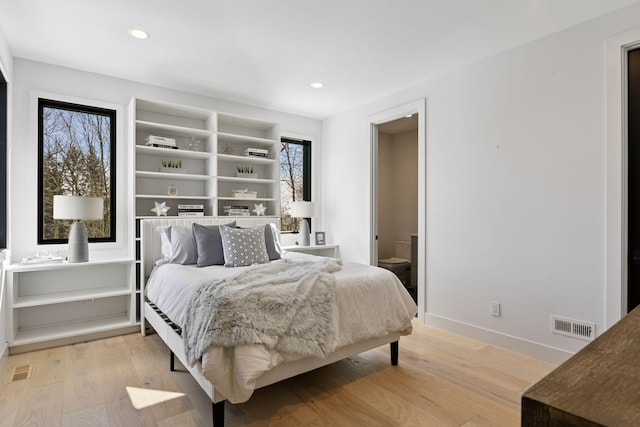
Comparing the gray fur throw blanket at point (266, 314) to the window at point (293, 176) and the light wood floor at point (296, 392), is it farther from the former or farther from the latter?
the window at point (293, 176)

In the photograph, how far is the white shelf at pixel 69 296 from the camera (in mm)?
2961

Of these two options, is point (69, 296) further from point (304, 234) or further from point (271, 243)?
point (304, 234)

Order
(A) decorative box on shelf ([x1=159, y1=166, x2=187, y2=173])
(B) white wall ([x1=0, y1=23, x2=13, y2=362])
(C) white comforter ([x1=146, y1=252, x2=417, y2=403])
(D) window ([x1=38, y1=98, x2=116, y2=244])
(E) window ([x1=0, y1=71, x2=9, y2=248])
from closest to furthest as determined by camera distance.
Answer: (C) white comforter ([x1=146, y1=252, x2=417, y2=403])
(B) white wall ([x1=0, y1=23, x2=13, y2=362])
(E) window ([x1=0, y1=71, x2=9, y2=248])
(D) window ([x1=38, y1=98, x2=116, y2=244])
(A) decorative box on shelf ([x1=159, y1=166, x2=187, y2=173])

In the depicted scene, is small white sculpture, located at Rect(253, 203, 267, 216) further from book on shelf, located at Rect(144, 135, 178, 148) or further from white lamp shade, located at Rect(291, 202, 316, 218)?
book on shelf, located at Rect(144, 135, 178, 148)

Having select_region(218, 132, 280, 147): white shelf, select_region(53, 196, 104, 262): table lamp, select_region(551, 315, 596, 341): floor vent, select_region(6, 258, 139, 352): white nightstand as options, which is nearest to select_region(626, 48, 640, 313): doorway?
select_region(551, 315, 596, 341): floor vent

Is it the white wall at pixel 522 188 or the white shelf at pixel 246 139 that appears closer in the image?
the white wall at pixel 522 188

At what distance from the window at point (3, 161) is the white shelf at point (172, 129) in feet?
3.26

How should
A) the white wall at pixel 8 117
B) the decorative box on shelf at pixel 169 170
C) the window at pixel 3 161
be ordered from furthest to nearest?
the decorative box on shelf at pixel 169 170 → the window at pixel 3 161 → the white wall at pixel 8 117

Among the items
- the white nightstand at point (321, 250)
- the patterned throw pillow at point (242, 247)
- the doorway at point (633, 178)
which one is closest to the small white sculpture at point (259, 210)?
the white nightstand at point (321, 250)

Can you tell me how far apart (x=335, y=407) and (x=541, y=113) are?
2686mm

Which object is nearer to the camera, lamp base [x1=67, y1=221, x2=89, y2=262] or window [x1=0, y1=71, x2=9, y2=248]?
window [x1=0, y1=71, x2=9, y2=248]

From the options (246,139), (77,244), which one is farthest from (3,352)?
(246,139)

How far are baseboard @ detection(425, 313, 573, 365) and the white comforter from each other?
0.97 metres

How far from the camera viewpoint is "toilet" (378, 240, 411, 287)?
5012 millimetres
